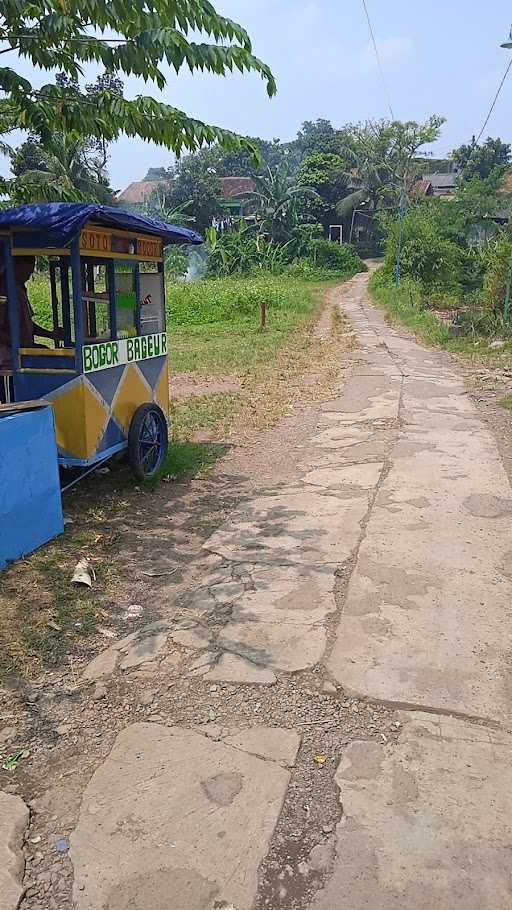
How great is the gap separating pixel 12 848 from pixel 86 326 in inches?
152

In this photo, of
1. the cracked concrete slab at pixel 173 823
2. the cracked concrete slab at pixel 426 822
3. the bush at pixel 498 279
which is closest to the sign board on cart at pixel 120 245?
the cracked concrete slab at pixel 173 823

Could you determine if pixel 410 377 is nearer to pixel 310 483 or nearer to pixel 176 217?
pixel 310 483

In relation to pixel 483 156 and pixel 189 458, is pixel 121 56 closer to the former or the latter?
pixel 189 458

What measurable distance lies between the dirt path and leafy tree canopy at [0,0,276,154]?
2.87 metres

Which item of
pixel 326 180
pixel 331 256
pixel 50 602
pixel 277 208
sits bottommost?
pixel 50 602

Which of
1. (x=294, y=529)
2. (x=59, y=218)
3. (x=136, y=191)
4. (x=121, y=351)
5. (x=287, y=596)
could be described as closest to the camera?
(x=287, y=596)

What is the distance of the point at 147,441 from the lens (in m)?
6.45

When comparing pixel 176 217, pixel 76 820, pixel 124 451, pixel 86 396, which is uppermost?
pixel 176 217

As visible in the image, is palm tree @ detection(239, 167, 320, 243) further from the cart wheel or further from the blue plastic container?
the blue plastic container

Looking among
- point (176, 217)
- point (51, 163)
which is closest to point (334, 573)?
point (51, 163)

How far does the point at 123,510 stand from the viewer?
18.9ft

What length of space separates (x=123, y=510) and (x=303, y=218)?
43041 millimetres

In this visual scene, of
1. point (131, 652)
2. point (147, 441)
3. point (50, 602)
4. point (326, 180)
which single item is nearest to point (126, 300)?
point (147, 441)

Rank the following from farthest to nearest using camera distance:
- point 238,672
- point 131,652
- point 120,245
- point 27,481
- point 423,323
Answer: point 423,323
point 120,245
point 27,481
point 131,652
point 238,672
